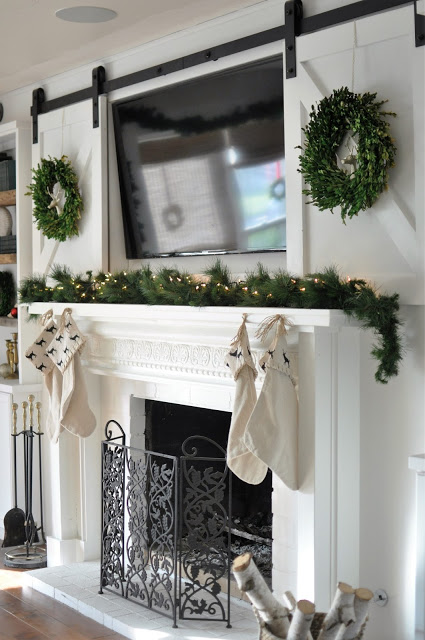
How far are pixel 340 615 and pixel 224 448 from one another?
6.05ft

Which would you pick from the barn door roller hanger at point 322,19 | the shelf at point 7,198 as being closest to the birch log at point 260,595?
the barn door roller hanger at point 322,19

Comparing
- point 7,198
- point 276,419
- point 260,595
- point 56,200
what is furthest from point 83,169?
point 260,595

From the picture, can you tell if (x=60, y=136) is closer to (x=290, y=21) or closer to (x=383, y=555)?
(x=290, y=21)

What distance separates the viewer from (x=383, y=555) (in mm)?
3270

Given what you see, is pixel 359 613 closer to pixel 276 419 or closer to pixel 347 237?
pixel 276 419

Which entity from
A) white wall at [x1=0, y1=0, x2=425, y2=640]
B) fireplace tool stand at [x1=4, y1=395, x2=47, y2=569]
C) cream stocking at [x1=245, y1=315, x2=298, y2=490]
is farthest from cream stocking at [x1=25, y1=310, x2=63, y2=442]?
white wall at [x1=0, y1=0, x2=425, y2=640]

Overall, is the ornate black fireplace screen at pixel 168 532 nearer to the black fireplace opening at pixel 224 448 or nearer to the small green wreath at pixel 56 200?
the black fireplace opening at pixel 224 448

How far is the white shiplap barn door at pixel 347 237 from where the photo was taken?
3.10 meters

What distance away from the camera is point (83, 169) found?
4602 mm

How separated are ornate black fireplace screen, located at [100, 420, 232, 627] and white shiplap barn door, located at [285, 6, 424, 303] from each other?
1.04m

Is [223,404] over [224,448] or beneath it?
over

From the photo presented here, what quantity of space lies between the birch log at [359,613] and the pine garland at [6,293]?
356 cm

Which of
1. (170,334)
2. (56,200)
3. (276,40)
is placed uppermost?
(276,40)

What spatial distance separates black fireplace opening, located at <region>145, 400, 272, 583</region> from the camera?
4.11 meters
